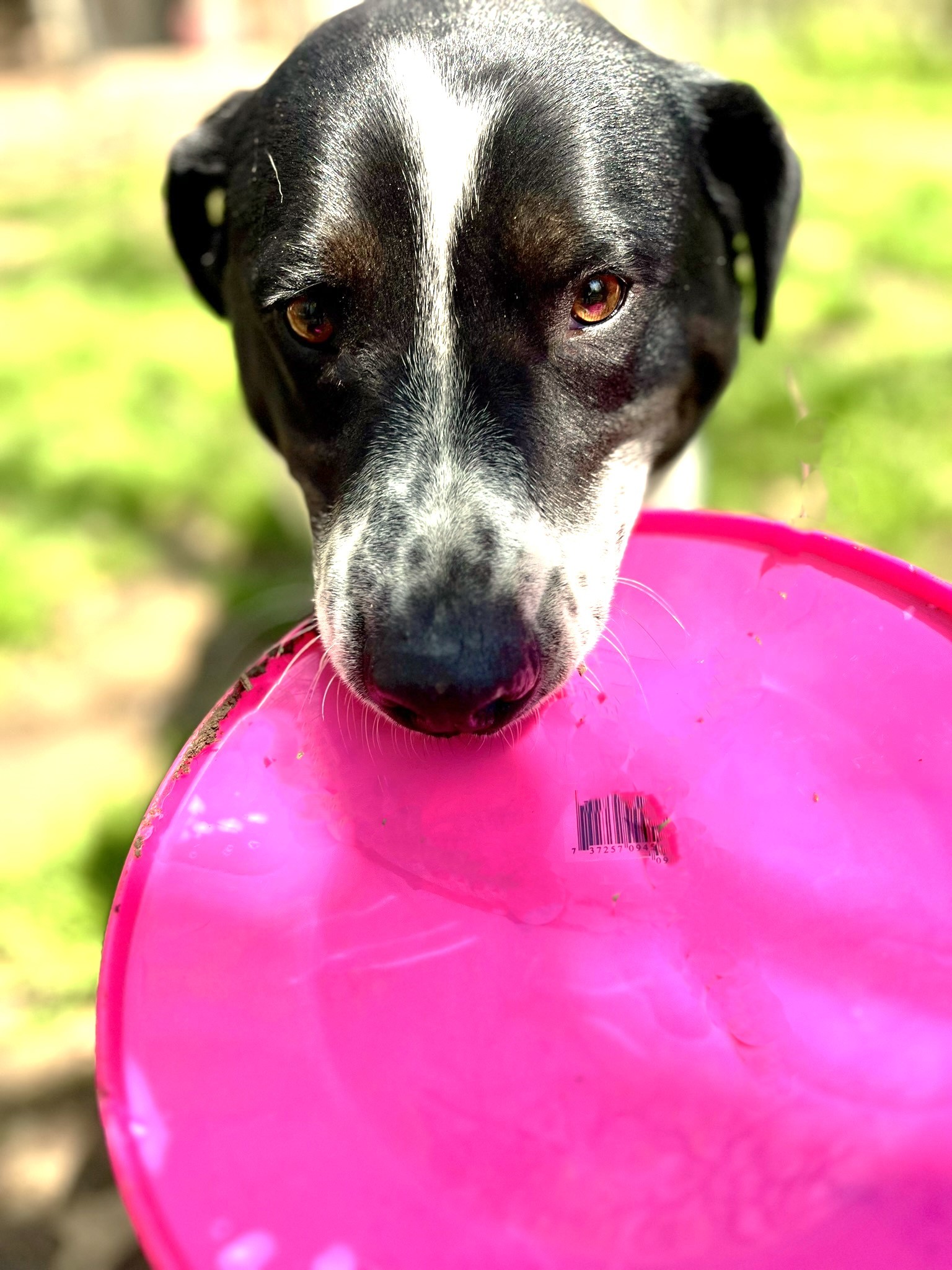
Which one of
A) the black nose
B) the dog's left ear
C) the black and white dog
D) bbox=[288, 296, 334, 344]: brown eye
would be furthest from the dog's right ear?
the black nose

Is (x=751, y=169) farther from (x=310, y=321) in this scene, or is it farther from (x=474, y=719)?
(x=474, y=719)

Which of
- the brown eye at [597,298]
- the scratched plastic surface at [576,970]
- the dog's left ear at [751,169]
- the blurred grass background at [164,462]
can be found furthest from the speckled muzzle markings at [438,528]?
the dog's left ear at [751,169]

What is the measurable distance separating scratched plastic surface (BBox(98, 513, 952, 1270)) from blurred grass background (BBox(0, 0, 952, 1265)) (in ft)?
1.76

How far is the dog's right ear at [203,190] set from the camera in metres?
2.90

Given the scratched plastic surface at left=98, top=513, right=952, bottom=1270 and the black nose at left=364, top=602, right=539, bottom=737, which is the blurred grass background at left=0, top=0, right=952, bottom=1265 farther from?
the black nose at left=364, top=602, right=539, bottom=737

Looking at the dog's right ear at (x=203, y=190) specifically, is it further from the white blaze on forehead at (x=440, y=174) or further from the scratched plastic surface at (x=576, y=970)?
the scratched plastic surface at (x=576, y=970)

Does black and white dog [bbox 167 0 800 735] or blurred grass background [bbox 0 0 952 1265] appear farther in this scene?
blurred grass background [bbox 0 0 952 1265]

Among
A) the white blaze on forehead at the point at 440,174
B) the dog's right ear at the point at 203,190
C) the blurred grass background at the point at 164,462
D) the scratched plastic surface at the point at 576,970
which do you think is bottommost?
the blurred grass background at the point at 164,462

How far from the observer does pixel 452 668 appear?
1800 mm

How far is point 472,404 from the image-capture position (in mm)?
2135

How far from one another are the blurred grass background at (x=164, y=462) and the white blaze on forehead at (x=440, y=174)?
28.9 inches

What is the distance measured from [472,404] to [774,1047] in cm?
123

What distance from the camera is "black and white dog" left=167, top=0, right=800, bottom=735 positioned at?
1.97 m

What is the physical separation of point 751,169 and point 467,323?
1038 millimetres
